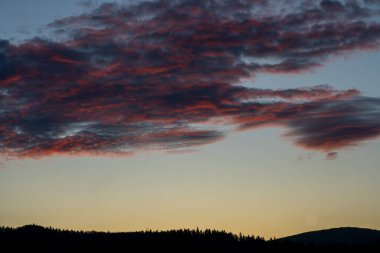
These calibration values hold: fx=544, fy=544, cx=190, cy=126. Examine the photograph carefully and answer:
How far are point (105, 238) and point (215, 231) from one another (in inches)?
1479

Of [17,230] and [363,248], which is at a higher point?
[17,230]

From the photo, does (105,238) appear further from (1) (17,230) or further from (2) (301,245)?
(2) (301,245)

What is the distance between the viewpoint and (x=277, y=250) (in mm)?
170750

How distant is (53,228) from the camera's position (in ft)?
611

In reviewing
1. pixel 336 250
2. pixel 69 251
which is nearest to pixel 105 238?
pixel 69 251

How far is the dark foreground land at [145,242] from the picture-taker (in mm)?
171375

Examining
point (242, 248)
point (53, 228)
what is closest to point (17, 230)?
point (53, 228)

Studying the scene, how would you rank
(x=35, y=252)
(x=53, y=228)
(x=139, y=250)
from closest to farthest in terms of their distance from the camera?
(x=35, y=252)
(x=139, y=250)
(x=53, y=228)

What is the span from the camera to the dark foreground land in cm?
17138

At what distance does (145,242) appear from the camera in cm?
17700

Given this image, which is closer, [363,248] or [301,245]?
[363,248]

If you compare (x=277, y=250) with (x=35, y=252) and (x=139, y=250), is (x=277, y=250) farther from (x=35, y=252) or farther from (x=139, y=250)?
(x=35, y=252)

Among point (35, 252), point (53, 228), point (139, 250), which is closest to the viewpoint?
point (35, 252)

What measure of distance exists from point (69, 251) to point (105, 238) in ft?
47.4
